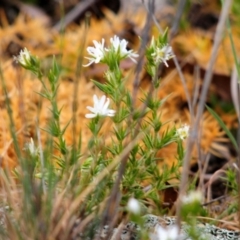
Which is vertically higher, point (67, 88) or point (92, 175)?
point (67, 88)

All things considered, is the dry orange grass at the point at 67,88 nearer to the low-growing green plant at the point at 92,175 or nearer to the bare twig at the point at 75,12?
the bare twig at the point at 75,12

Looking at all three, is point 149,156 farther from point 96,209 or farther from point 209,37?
point 209,37

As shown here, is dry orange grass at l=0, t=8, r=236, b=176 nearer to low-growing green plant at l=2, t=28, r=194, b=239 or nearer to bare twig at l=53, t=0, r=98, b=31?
bare twig at l=53, t=0, r=98, b=31

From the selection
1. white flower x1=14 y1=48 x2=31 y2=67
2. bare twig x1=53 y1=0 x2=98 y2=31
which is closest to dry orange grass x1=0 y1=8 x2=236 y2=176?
bare twig x1=53 y1=0 x2=98 y2=31

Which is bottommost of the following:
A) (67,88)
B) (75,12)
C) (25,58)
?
(25,58)

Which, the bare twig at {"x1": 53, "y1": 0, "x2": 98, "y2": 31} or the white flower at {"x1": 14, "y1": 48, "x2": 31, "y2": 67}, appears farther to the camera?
the bare twig at {"x1": 53, "y1": 0, "x2": 98, "y2": 31}

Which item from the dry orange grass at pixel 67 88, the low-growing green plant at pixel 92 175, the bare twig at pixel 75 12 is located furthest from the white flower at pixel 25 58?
the bare twig at pixel 75 12

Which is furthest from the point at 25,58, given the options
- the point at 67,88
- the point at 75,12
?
the point at 75,12

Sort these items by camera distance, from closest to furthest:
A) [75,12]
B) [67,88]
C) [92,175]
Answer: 1. [92,175]
2. [67,88]
3. [75,12]

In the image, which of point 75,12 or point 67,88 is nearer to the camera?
point 67,88

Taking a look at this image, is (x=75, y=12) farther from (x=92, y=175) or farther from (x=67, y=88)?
(x=92, y=175)

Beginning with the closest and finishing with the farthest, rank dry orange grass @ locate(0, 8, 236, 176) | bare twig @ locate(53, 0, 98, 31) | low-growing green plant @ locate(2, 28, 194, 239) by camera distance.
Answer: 1. low-growing green plant @ locate(2, 28, 194, 239)
2. dry orange grass @ locate(0, 8, 236, 176)
3. bare twig @ locate(53, 0, 98, 31)

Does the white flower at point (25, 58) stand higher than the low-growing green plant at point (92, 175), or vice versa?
the white flower at point (25, 58)

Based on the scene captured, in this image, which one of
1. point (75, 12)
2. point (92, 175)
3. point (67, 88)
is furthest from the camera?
point (75, 12)
